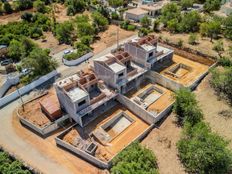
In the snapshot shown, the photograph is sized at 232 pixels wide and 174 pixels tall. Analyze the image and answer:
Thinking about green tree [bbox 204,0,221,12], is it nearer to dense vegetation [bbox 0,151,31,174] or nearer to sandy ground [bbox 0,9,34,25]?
sandy ground [bbox 0,9,34,25]

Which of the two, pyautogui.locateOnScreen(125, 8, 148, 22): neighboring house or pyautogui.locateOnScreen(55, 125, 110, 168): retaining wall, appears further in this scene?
pyautogui.locateOnScreen(125, 8, 148, 22): neighboring house

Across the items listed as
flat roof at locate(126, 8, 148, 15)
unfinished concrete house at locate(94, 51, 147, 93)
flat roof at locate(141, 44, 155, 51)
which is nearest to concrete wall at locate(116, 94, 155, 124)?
unfinished concrete house at locate(94, 51, 147, 93)

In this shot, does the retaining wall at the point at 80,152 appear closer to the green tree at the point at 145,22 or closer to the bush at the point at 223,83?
the bush at the point at 223,83

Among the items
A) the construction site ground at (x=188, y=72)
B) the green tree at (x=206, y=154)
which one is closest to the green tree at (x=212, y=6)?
the construction site ground at (x=188, y=72)

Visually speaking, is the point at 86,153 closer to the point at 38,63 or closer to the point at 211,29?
the point at 38,63

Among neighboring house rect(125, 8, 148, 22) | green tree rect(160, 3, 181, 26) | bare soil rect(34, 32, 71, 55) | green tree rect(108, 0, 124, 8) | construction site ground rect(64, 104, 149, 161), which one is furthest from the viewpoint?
green tree rect(108, 0, 124, 8)
